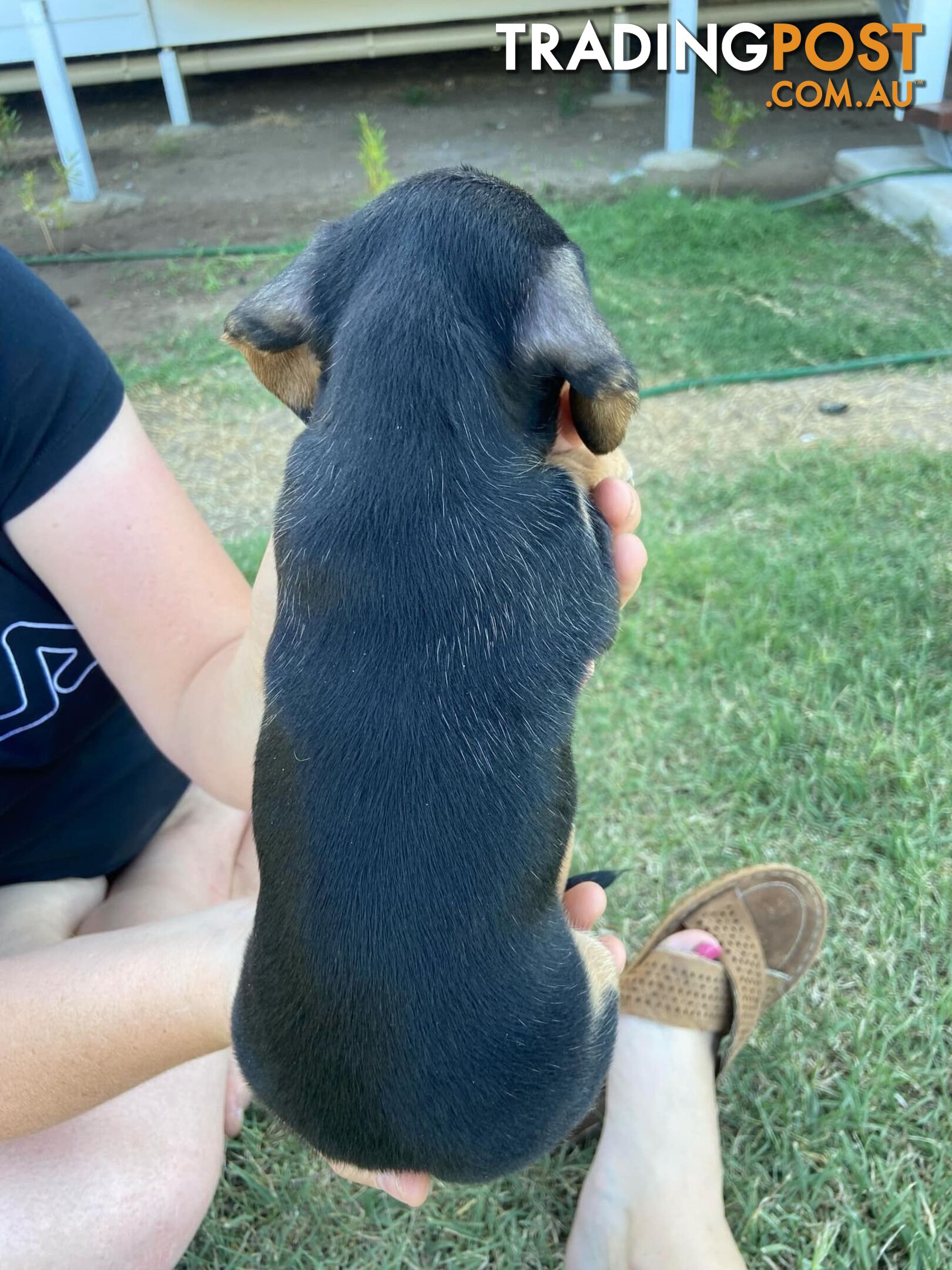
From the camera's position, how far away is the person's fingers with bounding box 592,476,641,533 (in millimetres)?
1816

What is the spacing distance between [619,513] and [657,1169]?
1.21m

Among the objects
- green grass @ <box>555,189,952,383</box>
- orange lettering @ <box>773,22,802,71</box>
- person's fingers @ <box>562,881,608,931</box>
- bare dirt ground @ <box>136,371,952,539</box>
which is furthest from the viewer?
orange lettering @ <box>773,22,802,71</box>

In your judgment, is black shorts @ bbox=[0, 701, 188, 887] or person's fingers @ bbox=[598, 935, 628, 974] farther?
black shorts @ bbox=[0, 701, 188, 887]

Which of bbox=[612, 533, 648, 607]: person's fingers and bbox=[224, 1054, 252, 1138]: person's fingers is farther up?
bbox=[612, 533, 648, 607]: person's fingers

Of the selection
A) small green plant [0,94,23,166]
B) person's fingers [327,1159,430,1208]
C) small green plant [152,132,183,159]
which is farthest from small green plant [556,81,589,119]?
person's fingers [327,1159,430,1208]

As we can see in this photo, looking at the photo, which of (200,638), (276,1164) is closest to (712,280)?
(200,638)

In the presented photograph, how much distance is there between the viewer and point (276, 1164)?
217 cm

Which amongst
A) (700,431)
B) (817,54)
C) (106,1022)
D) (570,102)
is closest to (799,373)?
(700,431)

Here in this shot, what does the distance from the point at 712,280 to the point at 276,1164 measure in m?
5.23

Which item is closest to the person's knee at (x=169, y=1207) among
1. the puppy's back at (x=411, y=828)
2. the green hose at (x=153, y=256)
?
the puppy's back at (x=411, y=828)

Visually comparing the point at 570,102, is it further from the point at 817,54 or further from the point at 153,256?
the point at 153,256

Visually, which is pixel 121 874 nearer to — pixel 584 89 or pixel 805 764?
pixel 805 764

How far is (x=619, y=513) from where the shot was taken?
5.96 ft

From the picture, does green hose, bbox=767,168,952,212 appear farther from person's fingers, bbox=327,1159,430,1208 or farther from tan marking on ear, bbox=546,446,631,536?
person's fingers, bbox=327,1159,430,1208
